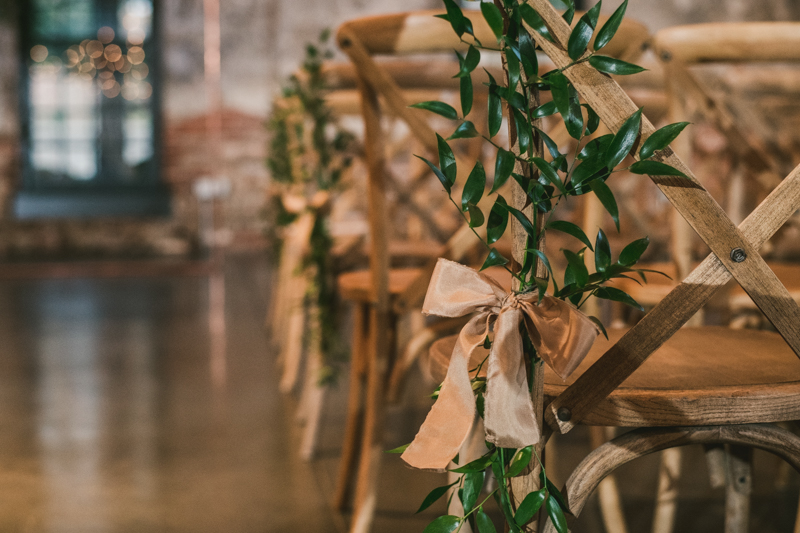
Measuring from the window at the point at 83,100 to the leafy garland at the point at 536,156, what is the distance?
20.6 ft

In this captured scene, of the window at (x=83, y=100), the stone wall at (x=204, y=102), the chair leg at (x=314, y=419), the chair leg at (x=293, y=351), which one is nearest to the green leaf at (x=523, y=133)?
the chair leg at (x=314, y=419)

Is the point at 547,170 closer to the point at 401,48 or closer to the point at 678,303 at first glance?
the point at 678,303

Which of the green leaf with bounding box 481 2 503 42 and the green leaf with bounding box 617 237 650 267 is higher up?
the green leaf with bounding box 481 2 503 42

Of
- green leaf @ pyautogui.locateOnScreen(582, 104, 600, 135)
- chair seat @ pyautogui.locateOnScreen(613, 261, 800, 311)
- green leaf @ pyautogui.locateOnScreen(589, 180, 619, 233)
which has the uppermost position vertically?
green leaf @ pyautogui.locateOnScreen(582, 104, 600, 135)

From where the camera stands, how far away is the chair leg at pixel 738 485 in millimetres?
979

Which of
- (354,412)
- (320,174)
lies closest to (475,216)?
(354,412)

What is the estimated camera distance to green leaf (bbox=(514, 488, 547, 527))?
666 millimetres

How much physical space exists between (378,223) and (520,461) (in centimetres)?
72

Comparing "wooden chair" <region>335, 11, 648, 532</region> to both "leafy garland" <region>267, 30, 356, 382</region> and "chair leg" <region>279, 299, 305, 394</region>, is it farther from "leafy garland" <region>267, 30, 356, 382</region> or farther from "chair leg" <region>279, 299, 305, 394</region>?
"chair leg" <region>279, 299, 305, 394</region>

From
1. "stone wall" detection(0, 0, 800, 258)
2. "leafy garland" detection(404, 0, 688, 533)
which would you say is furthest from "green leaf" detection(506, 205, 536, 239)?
"stone wall" detection(0, 0, 800, 258)

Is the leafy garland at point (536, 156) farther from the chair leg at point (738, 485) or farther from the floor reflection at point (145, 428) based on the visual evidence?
the floor reflection at point (145, 428)

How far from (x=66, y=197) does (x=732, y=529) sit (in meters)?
6.36

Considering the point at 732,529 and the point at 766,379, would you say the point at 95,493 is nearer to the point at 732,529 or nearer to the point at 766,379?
the point at 732,529

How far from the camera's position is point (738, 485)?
993mm
